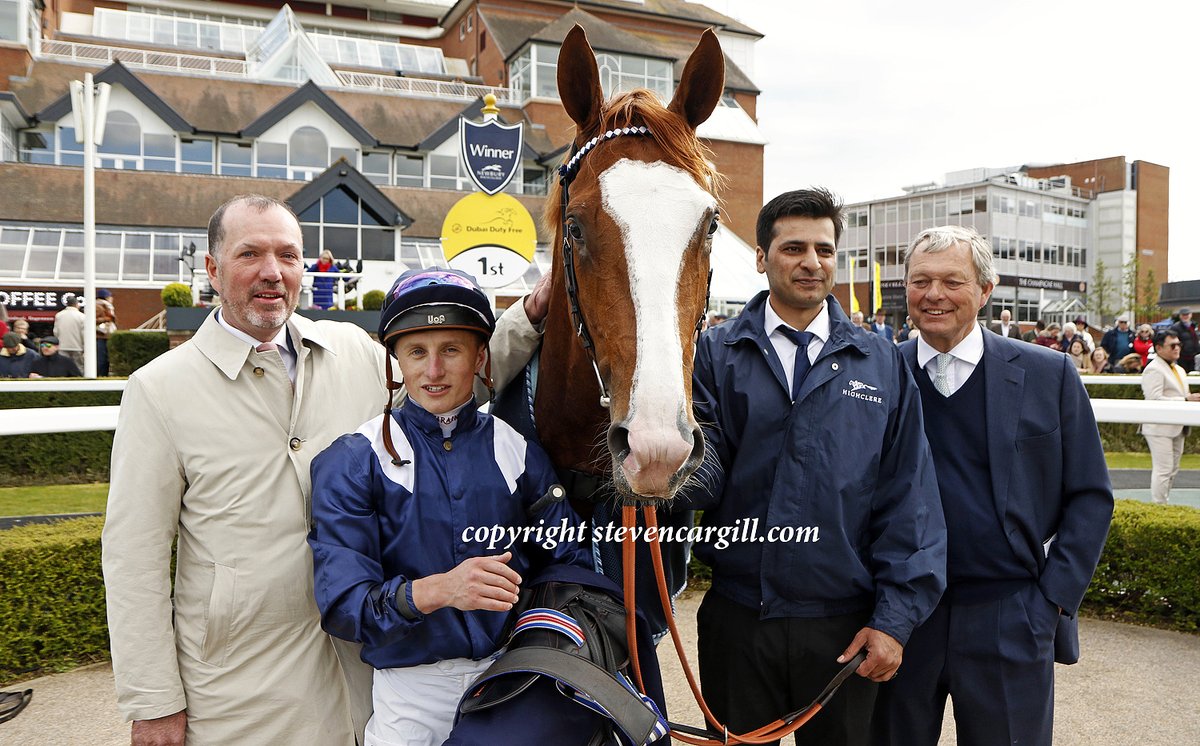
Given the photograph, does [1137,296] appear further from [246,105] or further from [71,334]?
[71,334]

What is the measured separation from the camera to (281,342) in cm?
225

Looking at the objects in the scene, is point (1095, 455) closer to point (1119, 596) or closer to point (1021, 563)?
point (1021, 563)

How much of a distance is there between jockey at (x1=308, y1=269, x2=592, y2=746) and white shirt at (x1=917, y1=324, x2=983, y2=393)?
54.1 inches

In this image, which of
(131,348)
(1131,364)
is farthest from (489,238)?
(1131,364)

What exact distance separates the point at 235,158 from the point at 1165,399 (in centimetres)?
2689

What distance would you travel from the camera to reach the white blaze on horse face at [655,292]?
5.08 feet

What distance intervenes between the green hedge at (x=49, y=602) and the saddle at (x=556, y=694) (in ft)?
11.9

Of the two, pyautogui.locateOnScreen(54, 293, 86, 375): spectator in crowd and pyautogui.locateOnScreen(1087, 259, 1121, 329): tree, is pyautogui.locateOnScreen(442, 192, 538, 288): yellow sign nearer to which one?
pyautogui.locateOnScreen(54, 293, 86, 375): spectator in crowd

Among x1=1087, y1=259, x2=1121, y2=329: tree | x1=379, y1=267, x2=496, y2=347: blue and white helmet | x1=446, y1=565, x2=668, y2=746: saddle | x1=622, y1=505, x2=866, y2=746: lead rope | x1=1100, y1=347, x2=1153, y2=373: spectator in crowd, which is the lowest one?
x1=622, y1=505, x2=866, y2=746: lead rope

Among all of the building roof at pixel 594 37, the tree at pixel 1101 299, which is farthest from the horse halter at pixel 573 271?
the tree at pixel 1101 299

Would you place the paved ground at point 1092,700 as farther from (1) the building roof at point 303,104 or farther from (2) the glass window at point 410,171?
(2) the glass window at point 410,171

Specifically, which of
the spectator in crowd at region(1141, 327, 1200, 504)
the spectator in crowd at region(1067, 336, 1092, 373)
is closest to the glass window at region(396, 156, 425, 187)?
the spectator in crowd at region(1067, 336, 1092, 373)

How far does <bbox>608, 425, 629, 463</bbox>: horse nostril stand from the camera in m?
1.62

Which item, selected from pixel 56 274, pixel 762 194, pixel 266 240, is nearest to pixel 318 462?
pixel 266 240
